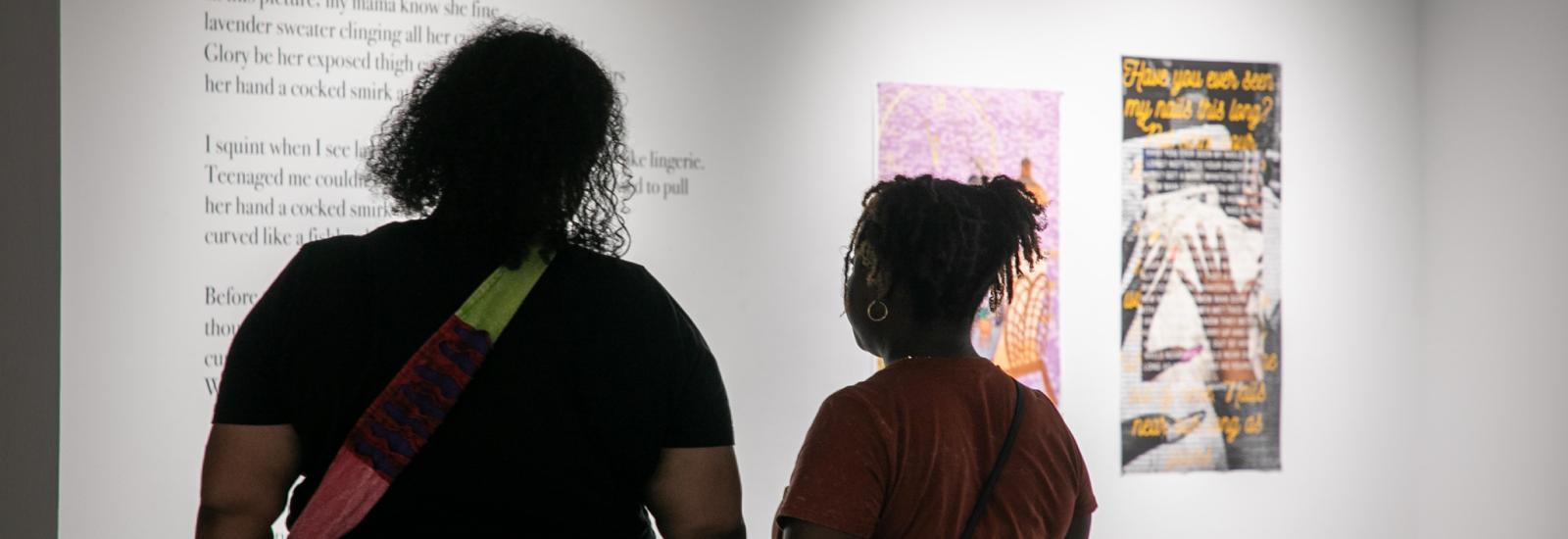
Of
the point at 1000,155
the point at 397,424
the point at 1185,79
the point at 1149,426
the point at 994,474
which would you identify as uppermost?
the point at 1185,79

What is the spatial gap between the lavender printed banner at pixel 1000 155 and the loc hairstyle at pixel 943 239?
1538 mm

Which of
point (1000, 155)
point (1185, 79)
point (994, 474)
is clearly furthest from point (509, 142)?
point (1185, 79)

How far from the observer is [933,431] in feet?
5.43

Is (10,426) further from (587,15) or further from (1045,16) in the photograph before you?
(1045,16)

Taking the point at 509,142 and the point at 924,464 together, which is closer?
the point at 509,142

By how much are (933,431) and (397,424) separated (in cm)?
68

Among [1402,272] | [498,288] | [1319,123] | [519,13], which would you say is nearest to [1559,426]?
[1402,272]

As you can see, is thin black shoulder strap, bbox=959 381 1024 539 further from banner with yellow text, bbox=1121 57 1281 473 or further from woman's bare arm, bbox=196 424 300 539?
banner with yellow text, bbox=1121 57 1281 473

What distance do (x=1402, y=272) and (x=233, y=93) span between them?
334 centimetres

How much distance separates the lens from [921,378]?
5.59 ft

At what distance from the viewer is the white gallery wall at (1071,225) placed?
2887mm

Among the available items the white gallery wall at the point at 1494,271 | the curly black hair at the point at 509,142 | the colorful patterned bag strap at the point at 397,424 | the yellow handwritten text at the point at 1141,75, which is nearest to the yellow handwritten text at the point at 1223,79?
the yellow handwritten text at the point at 1141,75

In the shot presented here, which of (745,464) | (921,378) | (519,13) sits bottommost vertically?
(745,464)

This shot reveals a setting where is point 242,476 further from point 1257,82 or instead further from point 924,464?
point 1257,82
